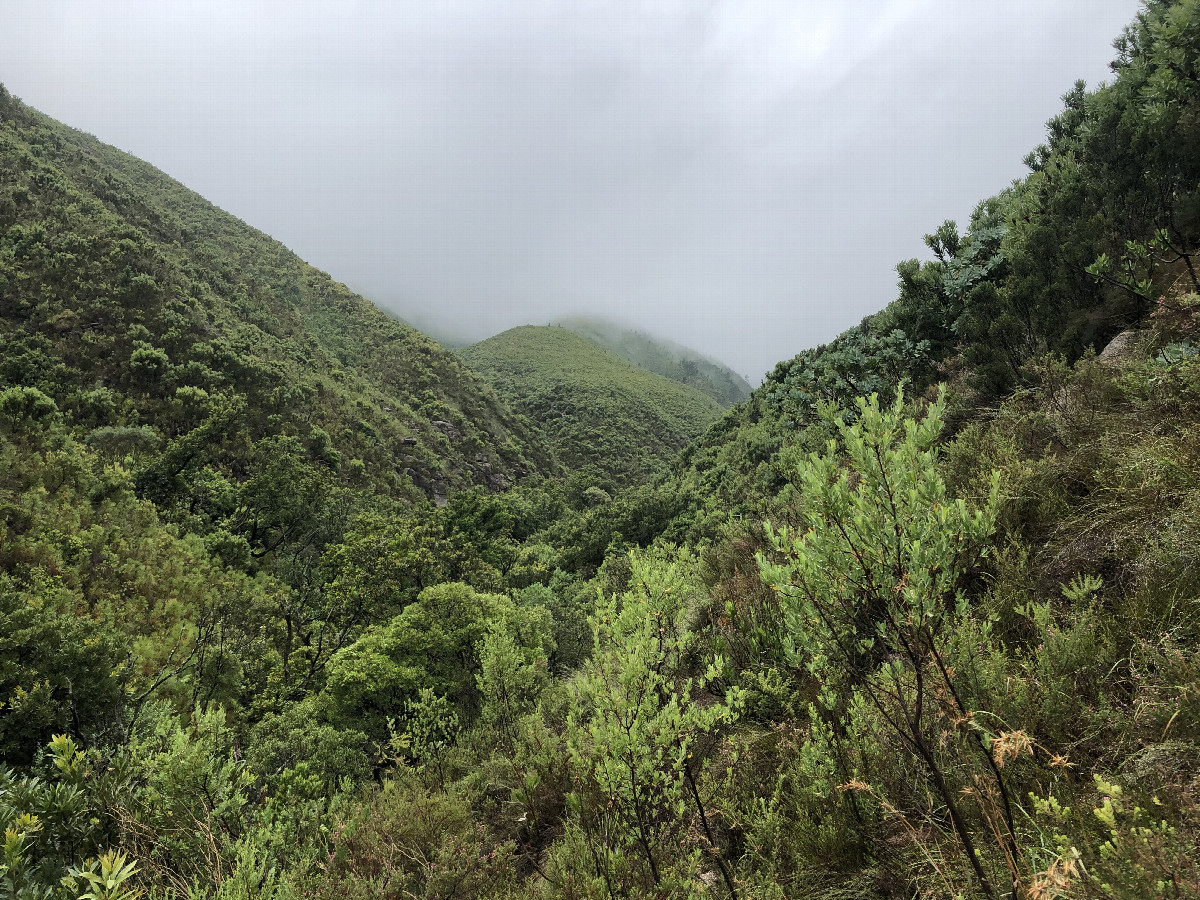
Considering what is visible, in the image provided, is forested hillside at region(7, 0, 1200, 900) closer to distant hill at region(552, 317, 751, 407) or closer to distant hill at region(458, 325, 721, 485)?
distant hill at region(458, 325, 721, 485)

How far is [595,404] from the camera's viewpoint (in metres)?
74.2

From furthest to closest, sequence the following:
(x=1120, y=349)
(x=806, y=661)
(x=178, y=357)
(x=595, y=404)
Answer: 1. (x=595, y=404)
2. (x=178, y=357)
3. (x=1120, y=349)
4. (x=806, y=661)

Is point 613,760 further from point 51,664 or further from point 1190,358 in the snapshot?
Answer: point 51,664

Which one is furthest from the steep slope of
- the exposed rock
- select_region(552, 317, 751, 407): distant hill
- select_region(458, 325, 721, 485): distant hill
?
select_region(552, 317, 751, 407): distant hill

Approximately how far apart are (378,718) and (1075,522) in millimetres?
12292

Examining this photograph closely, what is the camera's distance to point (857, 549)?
2.15 m

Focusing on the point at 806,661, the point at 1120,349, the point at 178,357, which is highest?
the point at 1120,349

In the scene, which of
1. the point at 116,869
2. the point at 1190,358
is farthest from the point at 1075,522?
the point at 116,869

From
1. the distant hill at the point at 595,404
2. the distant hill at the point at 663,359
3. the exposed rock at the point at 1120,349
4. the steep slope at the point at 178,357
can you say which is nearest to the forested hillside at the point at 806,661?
the exposed rock at the point at 1120,349

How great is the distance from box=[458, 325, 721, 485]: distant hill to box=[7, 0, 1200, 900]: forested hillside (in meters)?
46.3

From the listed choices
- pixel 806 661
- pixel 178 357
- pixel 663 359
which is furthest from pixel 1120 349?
pixel 663 359

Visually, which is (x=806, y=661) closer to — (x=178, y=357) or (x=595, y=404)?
(x=178, y=357)

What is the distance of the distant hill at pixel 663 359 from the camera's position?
5517 inches

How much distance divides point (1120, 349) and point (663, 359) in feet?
519
